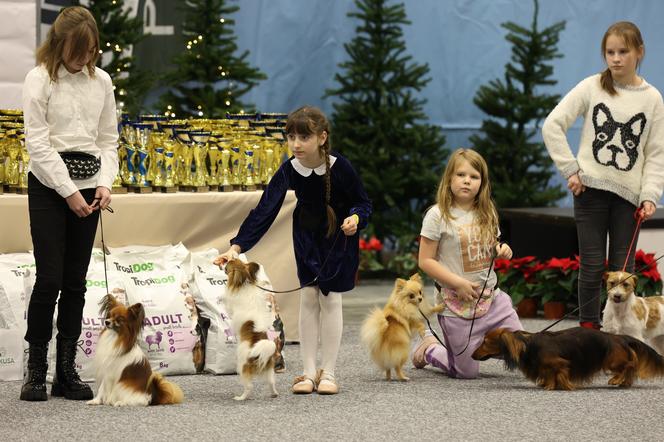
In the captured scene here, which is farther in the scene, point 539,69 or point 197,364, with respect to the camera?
point 539,69

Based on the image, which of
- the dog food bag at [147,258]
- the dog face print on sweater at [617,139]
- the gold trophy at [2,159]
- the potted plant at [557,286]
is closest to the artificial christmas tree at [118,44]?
the gold trophy at [2,159]

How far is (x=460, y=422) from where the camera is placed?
3361 millimetres

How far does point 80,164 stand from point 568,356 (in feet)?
5.90

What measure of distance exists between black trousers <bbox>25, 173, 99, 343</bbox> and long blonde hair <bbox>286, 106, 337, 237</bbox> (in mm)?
721

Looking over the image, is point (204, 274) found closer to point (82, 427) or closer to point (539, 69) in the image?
point (82, 427)

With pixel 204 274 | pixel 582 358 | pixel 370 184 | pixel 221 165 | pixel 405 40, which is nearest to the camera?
pixel 582 358

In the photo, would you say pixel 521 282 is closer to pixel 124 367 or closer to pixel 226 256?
pixel 226 256

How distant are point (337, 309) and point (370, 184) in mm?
3901

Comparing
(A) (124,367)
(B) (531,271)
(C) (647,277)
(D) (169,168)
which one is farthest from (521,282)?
(A) (124,367)

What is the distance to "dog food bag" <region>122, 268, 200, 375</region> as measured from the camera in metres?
4.25

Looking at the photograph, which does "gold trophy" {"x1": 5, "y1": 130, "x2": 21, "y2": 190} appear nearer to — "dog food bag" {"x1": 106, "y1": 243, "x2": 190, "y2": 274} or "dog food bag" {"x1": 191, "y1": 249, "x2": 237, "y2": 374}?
"dog food bag" {"x1": 106, "y1": 243, "x2": 190, "y2": 274}

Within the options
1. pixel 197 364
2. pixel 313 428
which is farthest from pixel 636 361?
pixel 197 364

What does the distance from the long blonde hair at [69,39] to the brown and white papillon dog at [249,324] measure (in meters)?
0.85

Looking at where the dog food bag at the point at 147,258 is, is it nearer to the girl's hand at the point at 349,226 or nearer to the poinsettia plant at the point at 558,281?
the girl's hand at the point at 349,226
